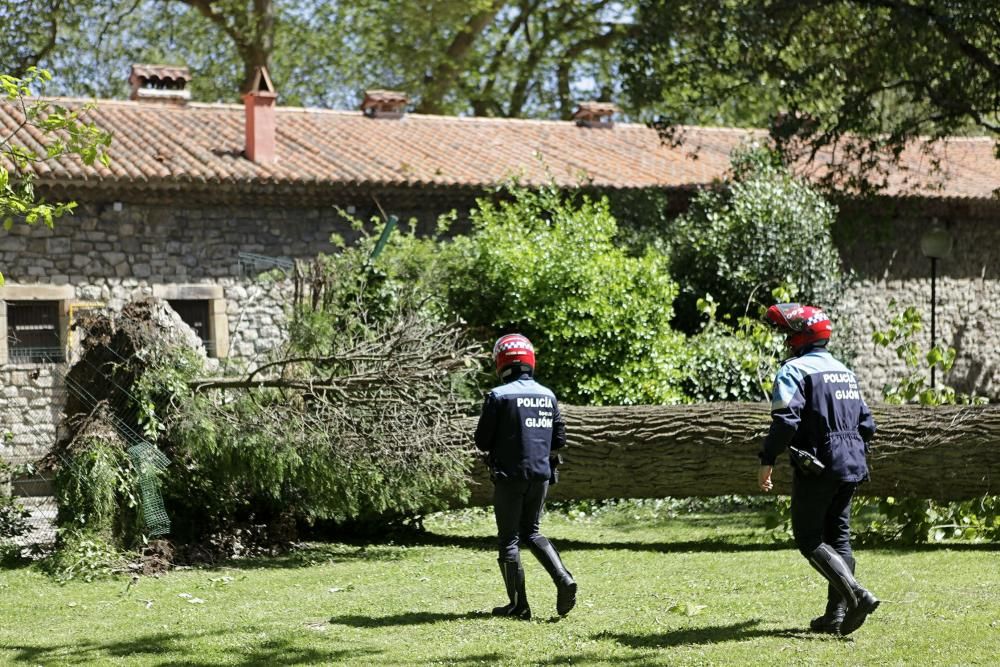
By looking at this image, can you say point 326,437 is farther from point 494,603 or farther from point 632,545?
point 632,545

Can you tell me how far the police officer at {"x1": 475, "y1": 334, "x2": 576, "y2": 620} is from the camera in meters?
6.88

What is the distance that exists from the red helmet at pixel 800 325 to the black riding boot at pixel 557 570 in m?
1.78

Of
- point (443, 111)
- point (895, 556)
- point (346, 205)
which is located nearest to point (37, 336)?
point (346, 205)

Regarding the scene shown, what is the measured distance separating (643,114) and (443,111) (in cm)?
481

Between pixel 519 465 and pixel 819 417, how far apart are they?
1701 millimetres

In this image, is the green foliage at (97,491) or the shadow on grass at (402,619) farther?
the green foliage at (97,491)

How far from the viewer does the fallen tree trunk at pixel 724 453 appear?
9.66 m

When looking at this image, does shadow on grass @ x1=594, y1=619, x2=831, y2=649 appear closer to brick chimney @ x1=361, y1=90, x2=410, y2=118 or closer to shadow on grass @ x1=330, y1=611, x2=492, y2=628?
shadow on grass @ x1=330, y1=611, x2=492, y2=628

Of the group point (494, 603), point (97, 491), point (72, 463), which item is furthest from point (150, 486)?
point (494, 603)

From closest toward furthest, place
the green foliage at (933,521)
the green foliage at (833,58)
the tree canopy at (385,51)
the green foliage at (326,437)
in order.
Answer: the green foliage at (326,437)
the green foliage at (933,521)
the green foliage at (833,58)
the tree canopy at (385,51)

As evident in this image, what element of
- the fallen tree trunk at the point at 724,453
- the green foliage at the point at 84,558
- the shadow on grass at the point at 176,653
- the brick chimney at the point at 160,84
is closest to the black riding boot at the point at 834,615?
the shadow on grass at the point at 176,653

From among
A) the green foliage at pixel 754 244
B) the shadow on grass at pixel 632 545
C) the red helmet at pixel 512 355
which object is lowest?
the shadow on grass at pixel 632 545

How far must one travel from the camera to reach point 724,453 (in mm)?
10109

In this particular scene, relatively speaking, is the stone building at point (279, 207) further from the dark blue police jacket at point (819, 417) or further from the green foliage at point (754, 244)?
the dark blue police jacket at point (819, 417)
